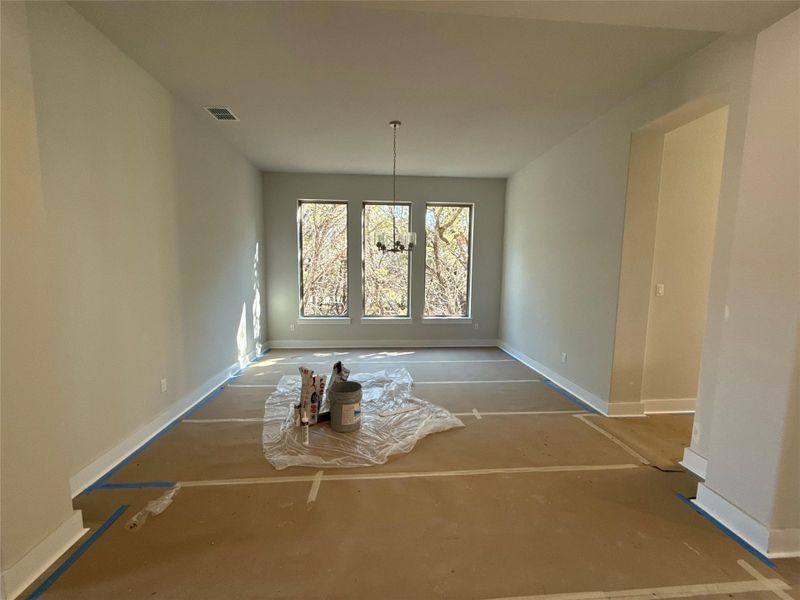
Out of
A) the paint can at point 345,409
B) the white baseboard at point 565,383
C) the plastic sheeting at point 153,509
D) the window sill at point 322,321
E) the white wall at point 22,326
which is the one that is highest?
the white wall at point 22,326

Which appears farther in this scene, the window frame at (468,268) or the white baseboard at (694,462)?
the window frame at (468,268)

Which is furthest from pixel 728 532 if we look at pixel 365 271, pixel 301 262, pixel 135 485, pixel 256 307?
pixel 301 262

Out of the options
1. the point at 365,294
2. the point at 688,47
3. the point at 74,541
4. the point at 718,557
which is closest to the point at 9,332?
the point at 74,541

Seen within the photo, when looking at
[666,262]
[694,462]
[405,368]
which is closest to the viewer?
[694,462]

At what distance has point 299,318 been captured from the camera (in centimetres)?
608

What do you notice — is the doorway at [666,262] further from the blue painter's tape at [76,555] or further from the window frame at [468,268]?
the blue painter's tape at [76,555]

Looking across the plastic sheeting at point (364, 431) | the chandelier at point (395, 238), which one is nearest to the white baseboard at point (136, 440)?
the plastic sheeting at point (364, 431)

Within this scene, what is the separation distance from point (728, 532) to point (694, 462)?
655 mm

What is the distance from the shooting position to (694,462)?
2445 mm

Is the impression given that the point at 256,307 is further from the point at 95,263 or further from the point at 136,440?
the point at 95,263

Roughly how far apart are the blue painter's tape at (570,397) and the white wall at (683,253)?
0.50 meters

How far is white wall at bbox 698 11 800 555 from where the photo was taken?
1626 mm

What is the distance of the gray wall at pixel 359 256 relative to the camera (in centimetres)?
584

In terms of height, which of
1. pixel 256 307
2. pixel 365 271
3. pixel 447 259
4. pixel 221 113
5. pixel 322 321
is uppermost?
pixel 221 113
